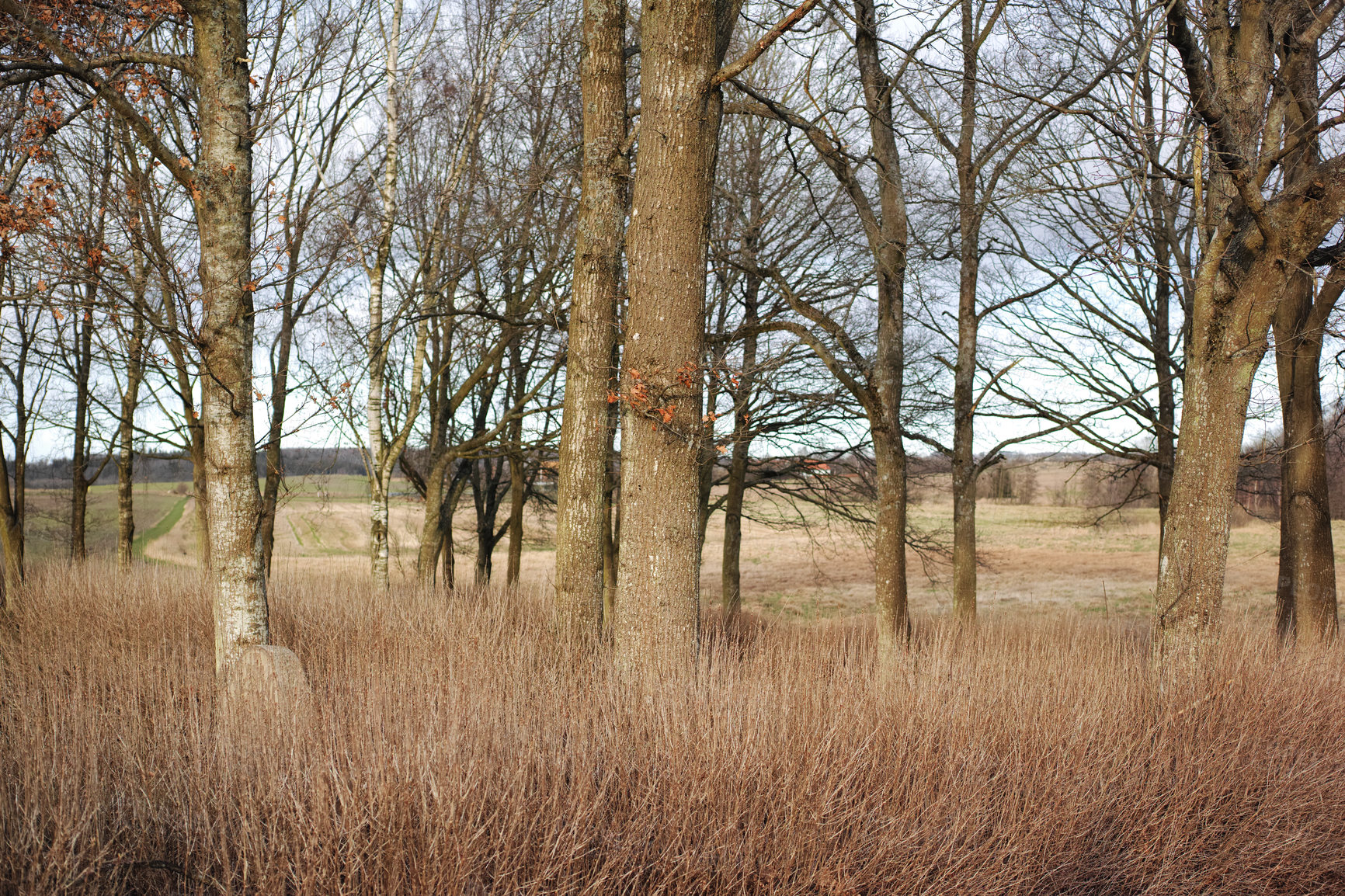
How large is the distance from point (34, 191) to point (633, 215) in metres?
4.82

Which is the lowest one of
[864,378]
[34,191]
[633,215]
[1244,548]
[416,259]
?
[1244,548]

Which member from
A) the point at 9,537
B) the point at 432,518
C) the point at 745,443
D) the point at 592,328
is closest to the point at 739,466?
the point at 745,443

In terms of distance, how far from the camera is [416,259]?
11.6 m

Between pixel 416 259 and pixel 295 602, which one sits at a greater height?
pixel 416 259

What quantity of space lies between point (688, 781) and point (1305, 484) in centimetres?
785

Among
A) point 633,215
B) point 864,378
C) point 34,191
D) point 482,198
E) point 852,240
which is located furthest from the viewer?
point 852,240

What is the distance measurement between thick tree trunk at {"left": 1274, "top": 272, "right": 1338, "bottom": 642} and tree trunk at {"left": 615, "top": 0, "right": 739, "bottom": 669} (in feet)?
20.4

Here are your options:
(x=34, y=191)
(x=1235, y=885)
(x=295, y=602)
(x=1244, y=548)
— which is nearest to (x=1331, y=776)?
(x=1235, y=885)

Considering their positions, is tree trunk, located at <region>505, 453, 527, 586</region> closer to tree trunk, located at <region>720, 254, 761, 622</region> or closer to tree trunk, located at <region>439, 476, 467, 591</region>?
tree trunk, located at <region>439, 476, 467, 591</region>

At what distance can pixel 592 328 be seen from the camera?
6.16 metres

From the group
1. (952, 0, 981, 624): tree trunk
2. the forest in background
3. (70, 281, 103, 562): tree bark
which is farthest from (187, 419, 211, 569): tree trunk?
(952, 0, 981, 624): tree trunk

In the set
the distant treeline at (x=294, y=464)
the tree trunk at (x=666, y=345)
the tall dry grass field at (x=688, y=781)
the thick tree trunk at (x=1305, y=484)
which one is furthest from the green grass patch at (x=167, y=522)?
the thick tree trunk at (x=1305, y=484)

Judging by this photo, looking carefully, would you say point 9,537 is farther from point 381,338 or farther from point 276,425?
point 381,338

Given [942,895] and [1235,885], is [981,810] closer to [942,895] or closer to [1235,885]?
[942,895]
